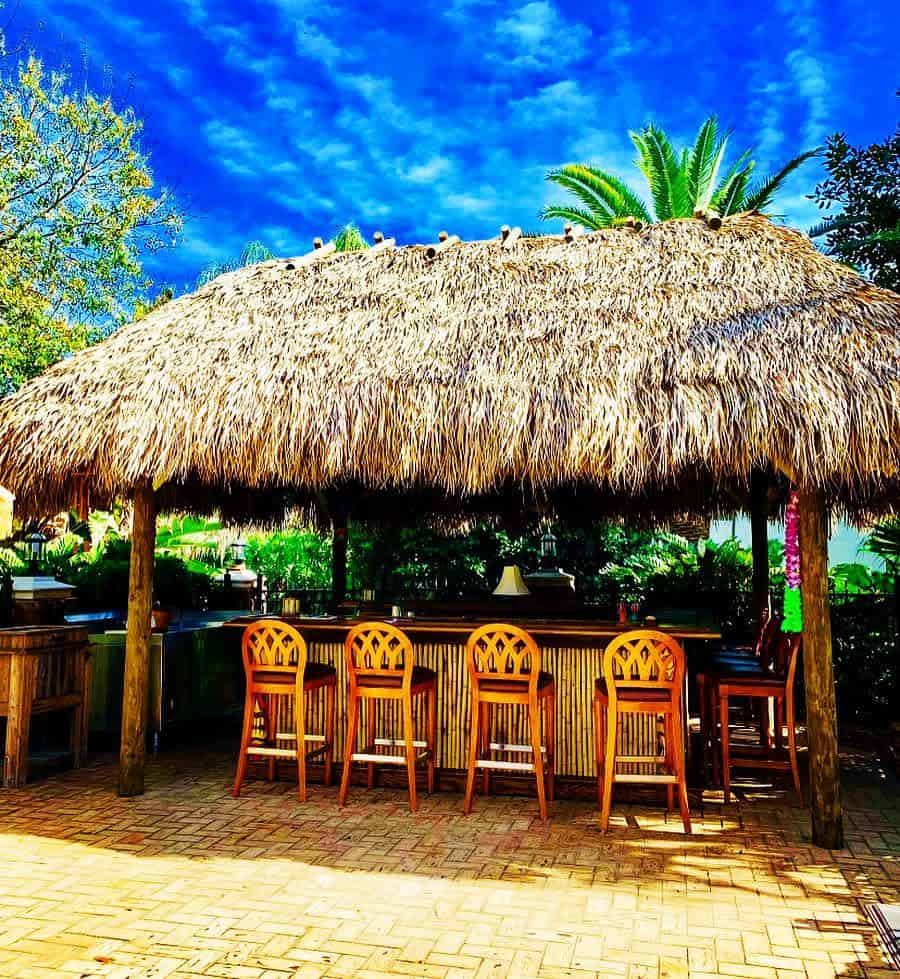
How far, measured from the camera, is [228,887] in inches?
159

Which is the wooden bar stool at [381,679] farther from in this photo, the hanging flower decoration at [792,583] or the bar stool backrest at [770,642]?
the hanging flower decoration at [792,583]

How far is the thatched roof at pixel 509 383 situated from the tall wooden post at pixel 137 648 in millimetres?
324

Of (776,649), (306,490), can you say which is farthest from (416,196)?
(776,649)

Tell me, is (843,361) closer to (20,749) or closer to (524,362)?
(524,362)

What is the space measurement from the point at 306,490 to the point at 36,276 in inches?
290

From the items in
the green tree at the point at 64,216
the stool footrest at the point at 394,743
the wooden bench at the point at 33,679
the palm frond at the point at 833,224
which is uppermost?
the green tree at the point at 64,216

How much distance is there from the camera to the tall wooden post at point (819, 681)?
468 cm

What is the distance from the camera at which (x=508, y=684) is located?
17.2ft

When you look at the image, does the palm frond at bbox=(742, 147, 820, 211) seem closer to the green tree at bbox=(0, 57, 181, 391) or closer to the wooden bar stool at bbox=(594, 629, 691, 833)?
the green tree at bbox=(0, 57, 181, 391)

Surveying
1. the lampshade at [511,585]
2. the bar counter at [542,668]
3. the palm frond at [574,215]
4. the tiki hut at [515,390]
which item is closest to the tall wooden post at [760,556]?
the tiki hut at [515,390]

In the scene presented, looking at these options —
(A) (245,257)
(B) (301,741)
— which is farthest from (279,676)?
(A) (245,257)

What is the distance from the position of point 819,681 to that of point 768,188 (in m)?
10.6

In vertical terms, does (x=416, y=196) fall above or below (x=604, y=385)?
above

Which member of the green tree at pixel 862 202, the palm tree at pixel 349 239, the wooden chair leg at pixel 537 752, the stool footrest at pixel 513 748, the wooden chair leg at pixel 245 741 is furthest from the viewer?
the palm tree at pixel 349 239
